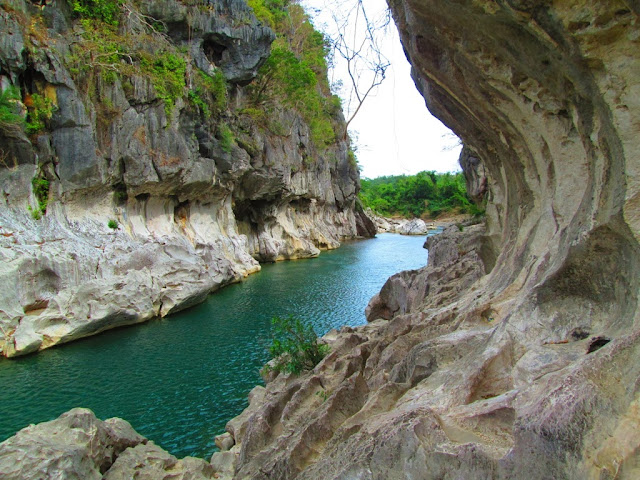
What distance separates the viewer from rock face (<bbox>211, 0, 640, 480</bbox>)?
2.89 m

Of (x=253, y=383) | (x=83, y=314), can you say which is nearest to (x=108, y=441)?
(x=253, y=383)

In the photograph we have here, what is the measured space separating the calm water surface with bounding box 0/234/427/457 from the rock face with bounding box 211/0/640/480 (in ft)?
10.9

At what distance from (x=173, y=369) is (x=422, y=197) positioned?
6127cm

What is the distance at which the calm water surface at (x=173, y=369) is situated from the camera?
29.7 ft

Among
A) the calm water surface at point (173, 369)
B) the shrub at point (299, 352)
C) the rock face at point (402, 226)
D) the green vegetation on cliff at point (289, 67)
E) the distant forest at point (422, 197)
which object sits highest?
the green vegetation on cliff at point (289, 67)

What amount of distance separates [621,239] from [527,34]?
1.95m

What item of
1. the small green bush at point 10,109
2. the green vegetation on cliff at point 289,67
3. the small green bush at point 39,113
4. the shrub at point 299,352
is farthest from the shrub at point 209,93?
the shrub at point 299,352

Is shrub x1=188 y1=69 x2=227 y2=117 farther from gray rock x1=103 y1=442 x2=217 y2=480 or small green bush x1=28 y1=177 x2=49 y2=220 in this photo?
gray rock x1=103 y1=442 x2=217 y2=480

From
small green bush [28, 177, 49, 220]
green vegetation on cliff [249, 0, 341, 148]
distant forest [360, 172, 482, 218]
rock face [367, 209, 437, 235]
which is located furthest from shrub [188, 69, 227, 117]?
distant forest [360, 172, 482, 218]

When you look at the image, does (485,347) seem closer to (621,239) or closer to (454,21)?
(621,239)

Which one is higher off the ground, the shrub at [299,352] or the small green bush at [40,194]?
the small green bush at [40,194]

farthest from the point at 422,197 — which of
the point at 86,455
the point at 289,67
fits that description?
the point at 86,455

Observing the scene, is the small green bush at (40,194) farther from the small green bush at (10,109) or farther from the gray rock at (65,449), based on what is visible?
the gray rock at (65,449)

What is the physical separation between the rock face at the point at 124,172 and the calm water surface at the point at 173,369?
3.58 feet
